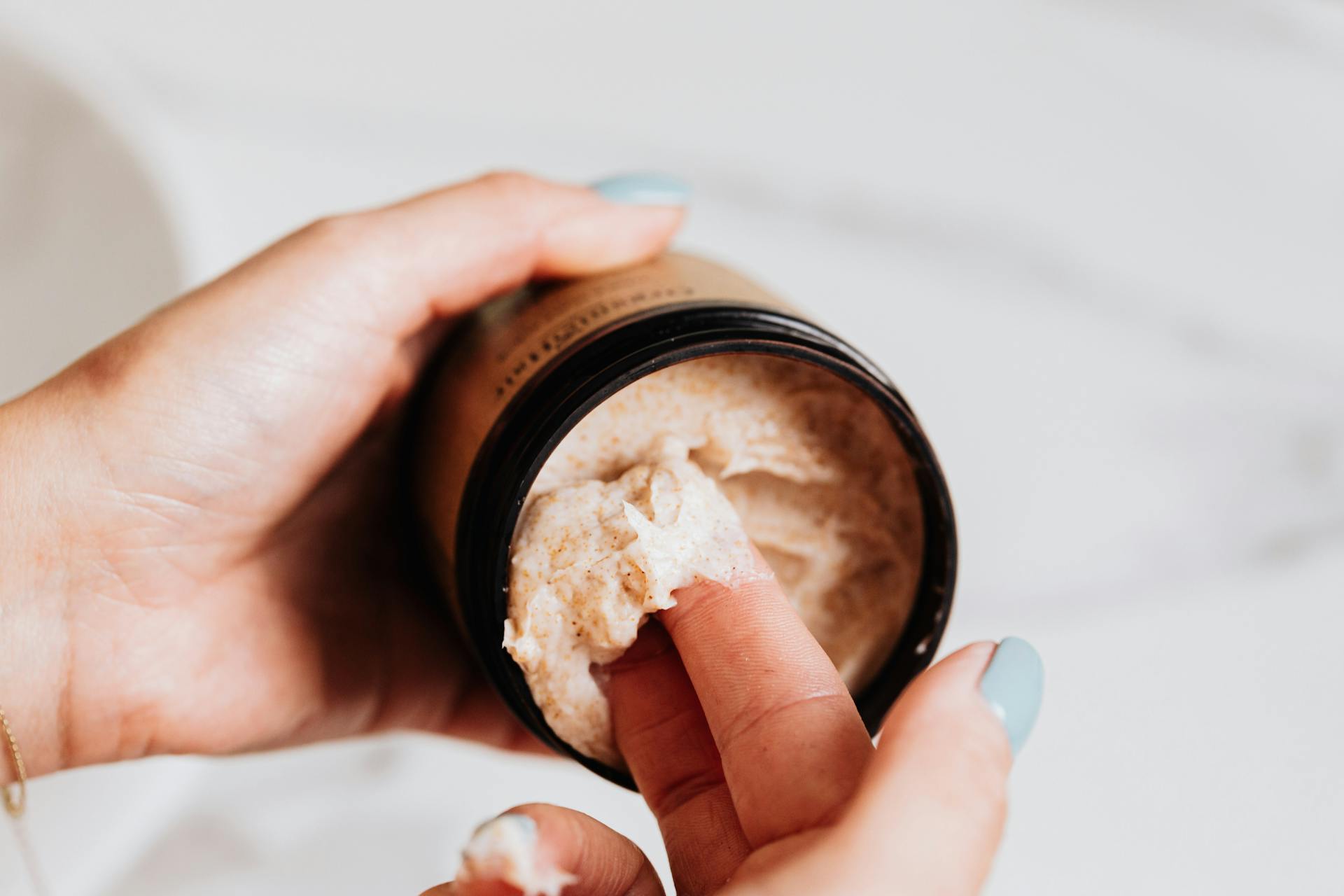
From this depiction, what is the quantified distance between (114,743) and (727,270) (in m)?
0.54

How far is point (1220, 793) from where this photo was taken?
3.06ft

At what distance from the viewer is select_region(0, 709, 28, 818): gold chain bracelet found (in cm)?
67

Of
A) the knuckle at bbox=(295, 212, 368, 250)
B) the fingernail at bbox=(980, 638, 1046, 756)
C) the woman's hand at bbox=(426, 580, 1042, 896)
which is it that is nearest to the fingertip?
the knuckle at bbox=(295, 212, 368, 250)

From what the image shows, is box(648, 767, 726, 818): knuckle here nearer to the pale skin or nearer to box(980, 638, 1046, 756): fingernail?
the pale skin

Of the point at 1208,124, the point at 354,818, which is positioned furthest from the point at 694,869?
the point at 1208,124

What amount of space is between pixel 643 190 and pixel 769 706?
0.42 metres

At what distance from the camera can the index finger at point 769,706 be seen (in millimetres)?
479

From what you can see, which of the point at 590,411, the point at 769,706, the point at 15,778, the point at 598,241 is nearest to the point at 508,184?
the point at 598,241

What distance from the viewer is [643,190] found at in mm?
778

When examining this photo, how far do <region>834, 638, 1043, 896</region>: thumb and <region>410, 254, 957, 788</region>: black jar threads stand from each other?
122mm


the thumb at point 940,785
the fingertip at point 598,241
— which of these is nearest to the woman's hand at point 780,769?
the thumb at point 940,785

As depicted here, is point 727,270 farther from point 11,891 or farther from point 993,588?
point 11,891

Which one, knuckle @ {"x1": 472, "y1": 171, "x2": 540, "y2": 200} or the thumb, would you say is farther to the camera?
knuckle @ {"x1": 472, "y1": 171, "x2": 540, "y2": 200}

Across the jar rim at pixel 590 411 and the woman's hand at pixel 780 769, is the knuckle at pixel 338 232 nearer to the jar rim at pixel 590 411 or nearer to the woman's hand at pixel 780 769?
the jar rim at pixel 590 411
